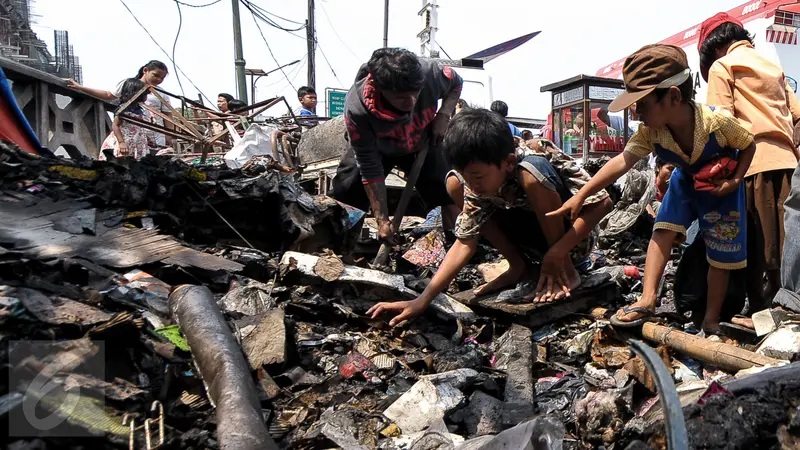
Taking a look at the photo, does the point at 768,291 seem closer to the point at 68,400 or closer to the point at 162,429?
the point at 162,429

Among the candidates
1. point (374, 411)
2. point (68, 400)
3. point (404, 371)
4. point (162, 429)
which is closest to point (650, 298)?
point (404, 371)

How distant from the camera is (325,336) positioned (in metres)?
2.73

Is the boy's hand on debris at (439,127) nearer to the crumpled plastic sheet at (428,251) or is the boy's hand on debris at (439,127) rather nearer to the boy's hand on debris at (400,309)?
the crumpled plastic sheet at (428,251)

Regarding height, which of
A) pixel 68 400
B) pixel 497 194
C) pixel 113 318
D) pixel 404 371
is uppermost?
pixel 497 194

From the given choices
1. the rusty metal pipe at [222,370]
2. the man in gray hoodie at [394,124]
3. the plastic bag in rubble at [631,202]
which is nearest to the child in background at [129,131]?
the man in gray hoodie at [394,124]

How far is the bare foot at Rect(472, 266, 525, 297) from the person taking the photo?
10.9ft

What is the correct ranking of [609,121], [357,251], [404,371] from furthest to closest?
1. [609,121]
2. [357,251]
3. [404,371]

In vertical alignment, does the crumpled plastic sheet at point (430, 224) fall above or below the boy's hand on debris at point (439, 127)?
below

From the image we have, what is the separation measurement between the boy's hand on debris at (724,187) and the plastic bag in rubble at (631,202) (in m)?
3.42

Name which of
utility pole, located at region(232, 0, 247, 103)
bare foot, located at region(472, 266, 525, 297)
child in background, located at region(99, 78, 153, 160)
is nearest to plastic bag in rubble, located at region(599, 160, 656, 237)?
bare foot, located at region(472, 266, 525, 297)

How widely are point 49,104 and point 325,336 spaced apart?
6262 millimetres

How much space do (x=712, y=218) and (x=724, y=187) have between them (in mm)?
246

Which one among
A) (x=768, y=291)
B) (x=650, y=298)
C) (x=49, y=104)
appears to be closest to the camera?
(x=650, y=298)

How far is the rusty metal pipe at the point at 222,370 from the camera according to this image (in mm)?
1512
